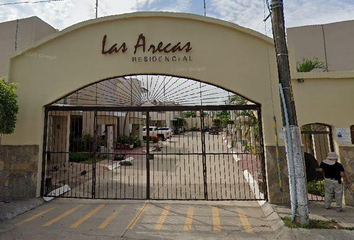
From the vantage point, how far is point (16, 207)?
5.47m

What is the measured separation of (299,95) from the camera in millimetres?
→ 5828

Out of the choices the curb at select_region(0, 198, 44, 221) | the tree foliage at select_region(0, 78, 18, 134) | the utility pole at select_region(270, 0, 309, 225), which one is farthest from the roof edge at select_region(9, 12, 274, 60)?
the curb at select_region(0, 198, 44, 221)

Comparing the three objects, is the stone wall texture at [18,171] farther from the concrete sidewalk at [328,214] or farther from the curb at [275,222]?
the concrete sidewalk at [328,214]

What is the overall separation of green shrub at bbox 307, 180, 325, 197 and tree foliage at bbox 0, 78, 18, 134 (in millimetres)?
9140

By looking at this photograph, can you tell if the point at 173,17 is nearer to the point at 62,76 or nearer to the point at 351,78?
the point at 62,76

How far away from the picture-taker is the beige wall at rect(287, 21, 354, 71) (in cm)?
996

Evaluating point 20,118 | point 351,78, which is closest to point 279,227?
point 351,78

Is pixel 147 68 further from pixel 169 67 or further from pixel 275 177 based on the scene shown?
pixel 275 177

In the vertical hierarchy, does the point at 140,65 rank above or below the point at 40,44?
below

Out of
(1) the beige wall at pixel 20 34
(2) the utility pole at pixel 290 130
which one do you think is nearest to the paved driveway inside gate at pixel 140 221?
(2) the utility pole at pixel 290 130

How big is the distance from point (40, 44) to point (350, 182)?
10.1m

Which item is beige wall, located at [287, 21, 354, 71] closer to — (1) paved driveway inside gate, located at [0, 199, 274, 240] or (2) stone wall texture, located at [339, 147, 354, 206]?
(2) stone wall texture, located at [339, 147, 354, 206]

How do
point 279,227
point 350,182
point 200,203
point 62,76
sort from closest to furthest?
1. point 279,227
2. point 350,182
3. point 200,203
4. point 62,76

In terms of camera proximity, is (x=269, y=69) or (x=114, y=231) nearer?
(x=114, y=231)
